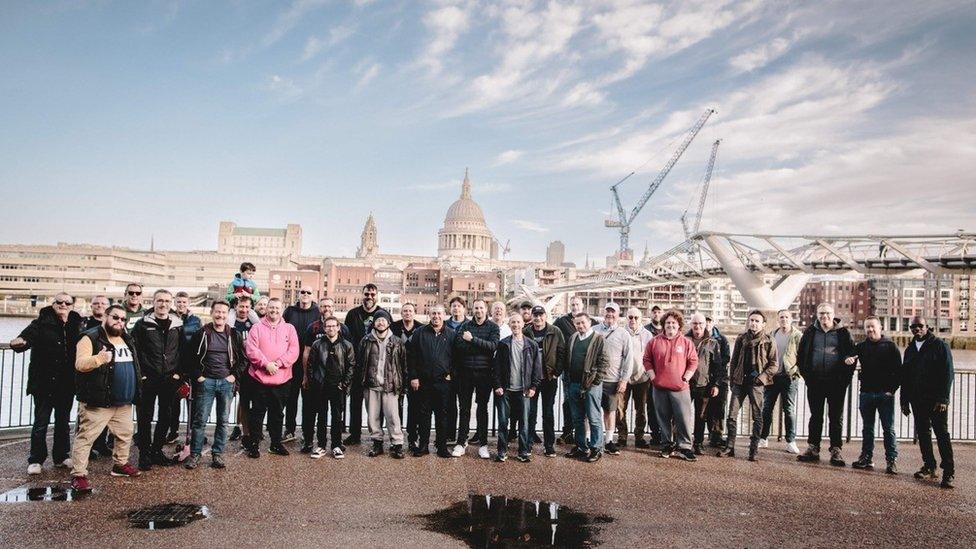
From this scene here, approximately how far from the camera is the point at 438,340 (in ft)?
27.3

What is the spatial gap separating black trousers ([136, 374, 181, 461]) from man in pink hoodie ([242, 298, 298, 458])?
0.85 meters

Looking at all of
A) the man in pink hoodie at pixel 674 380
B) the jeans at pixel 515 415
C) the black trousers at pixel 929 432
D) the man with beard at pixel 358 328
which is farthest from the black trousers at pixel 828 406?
the man with beard at pixel 358 328

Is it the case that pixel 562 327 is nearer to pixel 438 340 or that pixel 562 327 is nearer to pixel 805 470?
pixel 438 340

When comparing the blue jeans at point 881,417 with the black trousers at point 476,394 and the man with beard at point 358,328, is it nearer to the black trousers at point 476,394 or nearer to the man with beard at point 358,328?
the black trousers at point 476,394

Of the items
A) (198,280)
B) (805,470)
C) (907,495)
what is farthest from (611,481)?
(198,280)

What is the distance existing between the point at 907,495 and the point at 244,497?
6574mm

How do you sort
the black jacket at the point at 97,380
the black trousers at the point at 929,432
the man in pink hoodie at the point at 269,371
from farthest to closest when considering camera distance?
the man in pink hoodie at the point at 269,371 → the black trousers at the point at 929,432 → the black jacket at the point at 97,380

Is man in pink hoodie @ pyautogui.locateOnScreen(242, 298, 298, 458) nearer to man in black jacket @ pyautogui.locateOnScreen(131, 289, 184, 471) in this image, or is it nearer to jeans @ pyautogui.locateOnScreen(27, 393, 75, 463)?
man in black jacket @ pyautogui.locateOnScreen(131, 289, 184, 471)

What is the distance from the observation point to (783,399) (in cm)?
880

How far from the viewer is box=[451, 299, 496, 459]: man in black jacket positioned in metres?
8.26

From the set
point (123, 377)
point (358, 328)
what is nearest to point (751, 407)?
point (358, 328)

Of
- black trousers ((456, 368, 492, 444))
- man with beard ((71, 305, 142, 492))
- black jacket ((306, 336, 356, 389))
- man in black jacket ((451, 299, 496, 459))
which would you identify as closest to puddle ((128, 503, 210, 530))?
man with beard ((71, 305, 142, 492))

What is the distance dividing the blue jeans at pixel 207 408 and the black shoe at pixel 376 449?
167cm

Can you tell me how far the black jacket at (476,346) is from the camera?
8.27m
